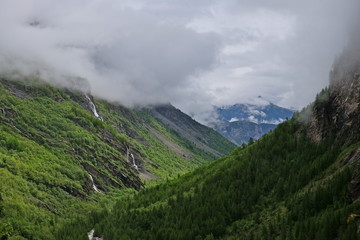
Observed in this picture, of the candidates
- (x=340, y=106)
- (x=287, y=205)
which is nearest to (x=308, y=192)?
(x=287, y=205)

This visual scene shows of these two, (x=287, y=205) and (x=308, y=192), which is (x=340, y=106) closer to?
(x=308, y=192)

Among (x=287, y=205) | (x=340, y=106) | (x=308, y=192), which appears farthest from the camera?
(x=340, y=106)

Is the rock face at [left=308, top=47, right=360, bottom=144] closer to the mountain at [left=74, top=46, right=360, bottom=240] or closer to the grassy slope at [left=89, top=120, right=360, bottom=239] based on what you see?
the mountain at [left=74, top=46, right=360, bottom=240]

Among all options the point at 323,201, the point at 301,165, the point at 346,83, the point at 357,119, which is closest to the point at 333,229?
the point at 323,201

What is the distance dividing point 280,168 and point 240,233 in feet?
119

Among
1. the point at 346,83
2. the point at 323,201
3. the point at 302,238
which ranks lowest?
the point at 302,238

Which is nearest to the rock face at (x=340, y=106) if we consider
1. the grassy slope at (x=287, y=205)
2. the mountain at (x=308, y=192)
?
the mountain at (x=308, y=192)

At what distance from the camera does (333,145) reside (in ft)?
556

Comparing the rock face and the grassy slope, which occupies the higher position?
the rock face

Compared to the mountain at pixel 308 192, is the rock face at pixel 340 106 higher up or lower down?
higher up

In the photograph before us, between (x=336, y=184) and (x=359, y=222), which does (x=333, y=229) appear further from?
(x=336, y=184)

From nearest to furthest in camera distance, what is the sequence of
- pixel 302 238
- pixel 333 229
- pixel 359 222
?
pixel 359 222
pixel 333 229
pixel 302 238

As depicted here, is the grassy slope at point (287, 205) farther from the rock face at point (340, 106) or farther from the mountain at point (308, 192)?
the rock face at point (340, 106)

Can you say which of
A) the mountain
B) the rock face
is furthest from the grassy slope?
the rock face
